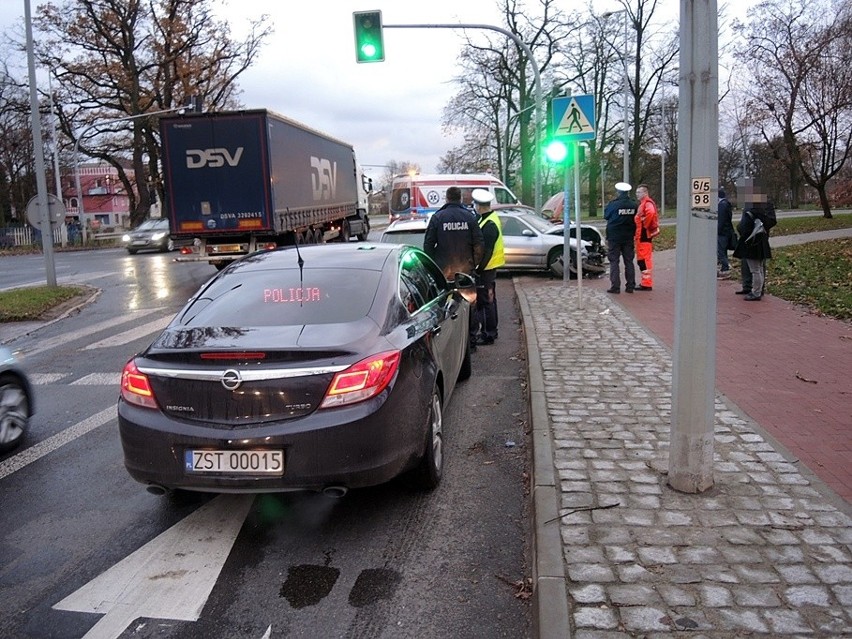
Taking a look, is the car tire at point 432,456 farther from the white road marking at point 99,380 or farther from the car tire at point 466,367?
the white road marking at point 99,380

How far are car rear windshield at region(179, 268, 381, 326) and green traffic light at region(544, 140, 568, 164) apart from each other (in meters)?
7.64

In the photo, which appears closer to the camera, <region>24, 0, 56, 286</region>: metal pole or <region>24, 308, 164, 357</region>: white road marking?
→ <region>24, 308, 164, 357</region>: white road marking

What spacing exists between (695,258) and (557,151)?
8.48m

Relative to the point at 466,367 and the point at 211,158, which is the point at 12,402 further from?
the point at 211,158

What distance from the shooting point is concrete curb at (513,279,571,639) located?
305 centimetres

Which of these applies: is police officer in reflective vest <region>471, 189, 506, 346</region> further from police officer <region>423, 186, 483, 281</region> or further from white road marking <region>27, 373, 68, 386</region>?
white road marking <region>27, 373, 68, 386</region>

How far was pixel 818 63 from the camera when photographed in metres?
27.7

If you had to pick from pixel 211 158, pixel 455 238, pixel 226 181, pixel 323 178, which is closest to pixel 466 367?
pixel 455 238

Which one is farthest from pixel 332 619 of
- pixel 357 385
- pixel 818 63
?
pixel 818 63

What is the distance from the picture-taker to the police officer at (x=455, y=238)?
333 inches

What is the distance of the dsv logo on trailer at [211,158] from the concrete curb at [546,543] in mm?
12346

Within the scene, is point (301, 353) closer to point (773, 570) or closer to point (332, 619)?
point (332, 619)

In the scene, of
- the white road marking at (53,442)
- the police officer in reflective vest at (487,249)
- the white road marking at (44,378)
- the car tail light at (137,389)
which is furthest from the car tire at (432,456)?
the white road marking at (44,378)

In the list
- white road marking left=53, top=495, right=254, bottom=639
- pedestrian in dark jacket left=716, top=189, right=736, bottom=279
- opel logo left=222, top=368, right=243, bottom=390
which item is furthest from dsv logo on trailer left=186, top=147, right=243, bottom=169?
opel logo left=222, top=368, right=243, bottom=390
